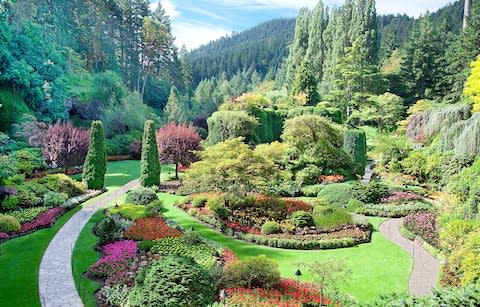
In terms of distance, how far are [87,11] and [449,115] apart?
2041 inches

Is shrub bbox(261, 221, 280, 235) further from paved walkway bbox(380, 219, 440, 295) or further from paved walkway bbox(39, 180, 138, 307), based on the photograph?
paved walkway bbox(39, 180, 138, 307)

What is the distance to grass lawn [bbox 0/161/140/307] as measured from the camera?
1136cm

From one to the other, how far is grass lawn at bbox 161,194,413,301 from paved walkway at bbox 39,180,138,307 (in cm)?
Result: 510

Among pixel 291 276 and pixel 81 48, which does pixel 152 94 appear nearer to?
pixel 81 48

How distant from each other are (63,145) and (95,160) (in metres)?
3.08

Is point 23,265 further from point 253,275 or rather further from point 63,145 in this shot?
point 63,145

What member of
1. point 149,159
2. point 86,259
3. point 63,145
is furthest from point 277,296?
point 63,145

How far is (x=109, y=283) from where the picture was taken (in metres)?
12.1

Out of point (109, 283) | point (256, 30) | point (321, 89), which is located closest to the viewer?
point (109, 283)

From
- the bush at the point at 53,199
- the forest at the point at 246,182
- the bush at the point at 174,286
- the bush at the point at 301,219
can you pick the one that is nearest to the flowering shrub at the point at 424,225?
the forest at the point at 246,182

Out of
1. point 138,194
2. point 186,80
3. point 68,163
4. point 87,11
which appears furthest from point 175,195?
point 186,80

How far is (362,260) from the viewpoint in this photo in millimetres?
15336

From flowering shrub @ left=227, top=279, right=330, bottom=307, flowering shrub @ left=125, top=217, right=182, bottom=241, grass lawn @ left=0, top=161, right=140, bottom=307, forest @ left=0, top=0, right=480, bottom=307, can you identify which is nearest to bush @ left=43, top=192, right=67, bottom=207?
forest @ left=0, top=0, right=480, bottom=307

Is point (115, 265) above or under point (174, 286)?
under
